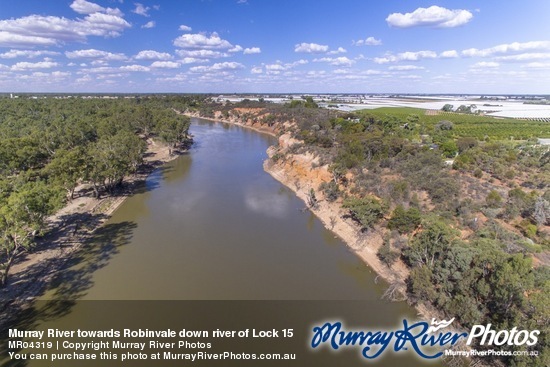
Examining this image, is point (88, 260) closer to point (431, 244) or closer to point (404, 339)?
point (404, 339)

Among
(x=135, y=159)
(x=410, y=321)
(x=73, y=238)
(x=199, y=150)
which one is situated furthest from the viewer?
(x=199, y=150)

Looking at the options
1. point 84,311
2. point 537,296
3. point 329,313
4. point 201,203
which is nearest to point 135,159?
point 201,203

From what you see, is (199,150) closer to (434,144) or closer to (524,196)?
(434,144)

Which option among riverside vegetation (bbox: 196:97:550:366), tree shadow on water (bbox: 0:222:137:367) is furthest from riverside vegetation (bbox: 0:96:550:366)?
tree shadow on water (bbox: 0:222:137:367)

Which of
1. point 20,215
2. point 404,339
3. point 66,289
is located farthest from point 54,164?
point 404,339

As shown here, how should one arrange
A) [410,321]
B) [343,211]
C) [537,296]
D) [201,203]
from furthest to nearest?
[201,203] < [343,211] < [410,321] < [537,296]
